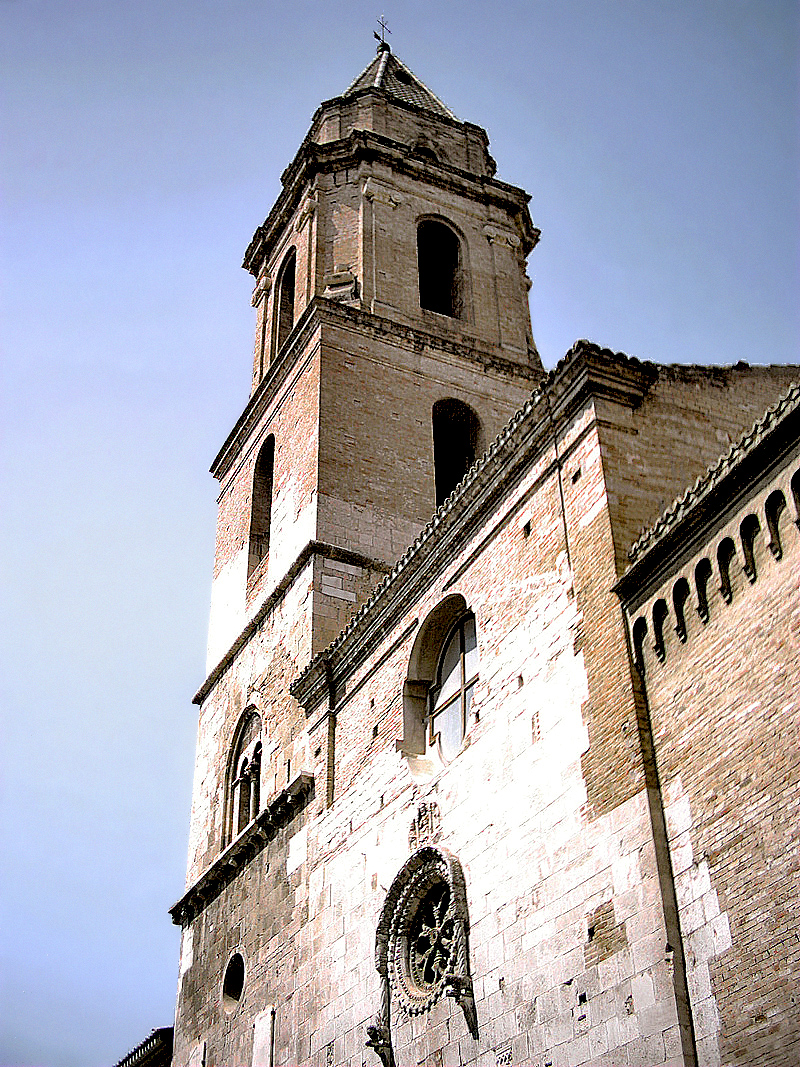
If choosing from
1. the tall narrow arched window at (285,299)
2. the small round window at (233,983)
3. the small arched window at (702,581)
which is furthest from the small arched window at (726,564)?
the tall narrow arched window at (285,299)

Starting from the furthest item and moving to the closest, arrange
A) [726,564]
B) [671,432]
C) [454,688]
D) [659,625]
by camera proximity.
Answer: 1. [454,688]
2. [671,432]
3. [659,625]
4. [726,564]

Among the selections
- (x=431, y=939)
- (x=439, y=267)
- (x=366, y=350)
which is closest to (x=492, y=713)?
(x=431, y=939)

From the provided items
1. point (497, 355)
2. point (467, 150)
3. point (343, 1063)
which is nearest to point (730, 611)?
point (343, 1063)

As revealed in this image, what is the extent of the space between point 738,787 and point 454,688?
539cm

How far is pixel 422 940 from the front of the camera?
41.4 ft

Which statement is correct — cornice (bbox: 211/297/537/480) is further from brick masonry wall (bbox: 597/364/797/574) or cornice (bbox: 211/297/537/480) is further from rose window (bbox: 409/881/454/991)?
rose window (bbox: 409/881/454/991)

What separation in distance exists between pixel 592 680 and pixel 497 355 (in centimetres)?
1355

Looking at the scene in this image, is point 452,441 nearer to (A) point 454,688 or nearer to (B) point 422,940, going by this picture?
(A) point 454,688

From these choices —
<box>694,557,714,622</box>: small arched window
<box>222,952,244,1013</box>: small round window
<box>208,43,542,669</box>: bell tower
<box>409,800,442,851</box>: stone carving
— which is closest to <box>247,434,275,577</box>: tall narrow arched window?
<box>208,43,542,669</box>: bell tower

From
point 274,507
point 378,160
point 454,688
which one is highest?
point 378,160

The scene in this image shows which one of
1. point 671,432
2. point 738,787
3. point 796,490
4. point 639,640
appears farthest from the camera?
point 671,432

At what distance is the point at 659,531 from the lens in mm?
10570

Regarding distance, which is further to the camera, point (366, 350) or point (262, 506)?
point (262, 506)

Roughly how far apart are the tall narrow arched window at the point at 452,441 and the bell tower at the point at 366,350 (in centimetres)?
4
